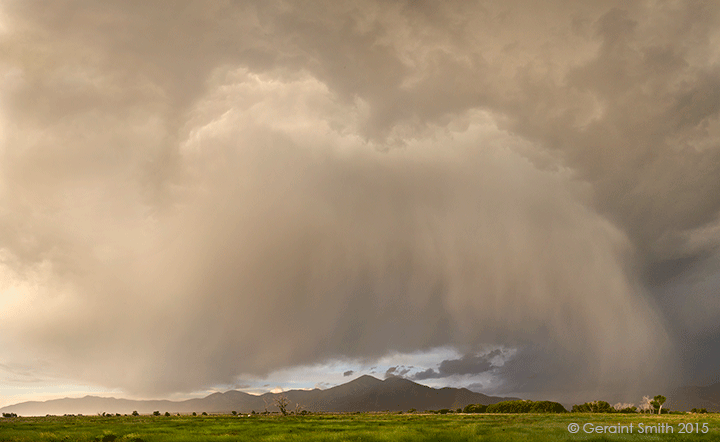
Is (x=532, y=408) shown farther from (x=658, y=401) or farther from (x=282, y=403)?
(x=282, y=403)

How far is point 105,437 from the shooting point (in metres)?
47.2

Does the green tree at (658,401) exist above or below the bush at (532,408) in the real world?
above

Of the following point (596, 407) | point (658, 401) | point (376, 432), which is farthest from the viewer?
point (596, 407)

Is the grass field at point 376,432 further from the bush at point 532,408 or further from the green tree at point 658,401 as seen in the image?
the bush at point 532,408

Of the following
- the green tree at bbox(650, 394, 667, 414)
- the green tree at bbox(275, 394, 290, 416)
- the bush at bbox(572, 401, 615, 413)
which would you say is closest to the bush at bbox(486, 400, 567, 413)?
the bush at bbox(572, 401, 615, 413)

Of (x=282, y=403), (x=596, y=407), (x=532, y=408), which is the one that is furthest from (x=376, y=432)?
(x=532, y=408)

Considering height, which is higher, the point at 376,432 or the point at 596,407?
the point at 376,432

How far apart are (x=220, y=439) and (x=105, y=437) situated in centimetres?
1621

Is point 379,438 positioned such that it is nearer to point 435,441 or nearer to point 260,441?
point 435,441

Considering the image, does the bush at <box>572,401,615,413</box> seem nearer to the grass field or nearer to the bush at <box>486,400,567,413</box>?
the bush at <box>486,400,567,413</box>

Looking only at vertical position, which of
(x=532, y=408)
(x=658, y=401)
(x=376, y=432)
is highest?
(x=376, y=432)

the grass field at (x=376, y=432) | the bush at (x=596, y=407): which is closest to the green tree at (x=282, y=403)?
the grass field at (x=376, y=432)

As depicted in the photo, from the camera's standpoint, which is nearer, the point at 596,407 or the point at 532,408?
the point at 596,407

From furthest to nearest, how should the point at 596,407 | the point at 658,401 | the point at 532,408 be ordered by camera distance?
the point at 532,408 → the point at 596,407 → the point at 658,401
